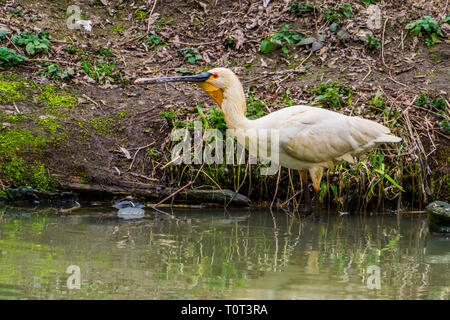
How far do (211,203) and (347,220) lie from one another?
1.81 m

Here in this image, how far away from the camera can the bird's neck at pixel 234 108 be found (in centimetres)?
707

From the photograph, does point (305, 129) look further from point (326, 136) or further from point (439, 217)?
point (439, 217)

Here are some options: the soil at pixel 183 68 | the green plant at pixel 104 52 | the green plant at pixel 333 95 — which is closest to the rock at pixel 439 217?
the soil at pixel 183 68

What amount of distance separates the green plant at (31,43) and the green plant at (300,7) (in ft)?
14.5

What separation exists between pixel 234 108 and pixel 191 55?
348 centimetres

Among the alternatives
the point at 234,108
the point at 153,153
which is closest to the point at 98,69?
the point at 153,153

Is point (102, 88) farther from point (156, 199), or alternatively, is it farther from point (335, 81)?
point (335, 81)

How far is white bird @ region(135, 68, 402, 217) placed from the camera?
7.05 m

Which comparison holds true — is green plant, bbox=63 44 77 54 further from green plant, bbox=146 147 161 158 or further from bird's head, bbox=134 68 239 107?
bird's head, bbox=134 68 239 107

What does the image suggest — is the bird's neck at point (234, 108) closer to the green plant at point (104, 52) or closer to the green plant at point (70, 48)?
the green plant at point (104, 52)

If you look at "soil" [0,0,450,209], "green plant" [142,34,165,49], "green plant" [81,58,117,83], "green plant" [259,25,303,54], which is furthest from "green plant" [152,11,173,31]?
"green plant" [259,25,303,54]

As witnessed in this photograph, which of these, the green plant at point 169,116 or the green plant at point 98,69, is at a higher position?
the green plant at point 98,69

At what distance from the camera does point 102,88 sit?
9461mm

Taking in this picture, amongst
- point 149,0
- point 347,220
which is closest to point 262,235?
point 347,220
